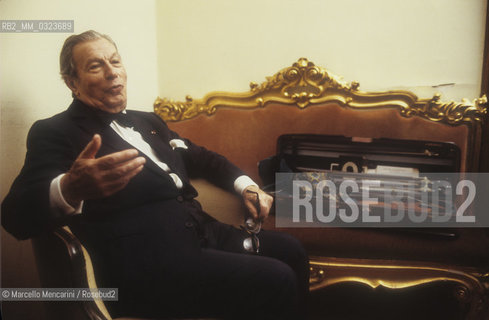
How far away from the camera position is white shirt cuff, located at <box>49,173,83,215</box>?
0.62m

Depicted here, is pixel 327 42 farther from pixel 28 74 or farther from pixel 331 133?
pixel 28 74

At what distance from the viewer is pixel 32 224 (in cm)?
65

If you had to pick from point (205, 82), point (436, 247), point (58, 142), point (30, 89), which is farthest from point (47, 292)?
point (205, 82)

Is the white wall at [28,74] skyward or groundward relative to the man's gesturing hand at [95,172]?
skyward

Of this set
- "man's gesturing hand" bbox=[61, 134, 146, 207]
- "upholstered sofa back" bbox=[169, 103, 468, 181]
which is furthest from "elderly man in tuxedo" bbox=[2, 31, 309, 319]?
"upholstered sofa back" bbox=[169, 103, 468, 181]

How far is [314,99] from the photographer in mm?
1548

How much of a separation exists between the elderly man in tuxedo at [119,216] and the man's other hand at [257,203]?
0.18m

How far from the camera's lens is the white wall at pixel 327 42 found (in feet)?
4.79

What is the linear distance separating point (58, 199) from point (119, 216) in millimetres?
148

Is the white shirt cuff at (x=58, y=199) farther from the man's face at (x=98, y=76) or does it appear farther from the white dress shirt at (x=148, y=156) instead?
the man's face at (x=98, y=76)

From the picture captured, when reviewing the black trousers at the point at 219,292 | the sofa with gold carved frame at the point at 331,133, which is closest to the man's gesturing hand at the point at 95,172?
the sofa with gold carved frame at the point at 331,133

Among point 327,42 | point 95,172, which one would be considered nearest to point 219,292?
point 95,172

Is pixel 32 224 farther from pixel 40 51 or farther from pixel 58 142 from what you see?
pixel 40 51

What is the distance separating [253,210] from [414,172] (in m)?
0.71
